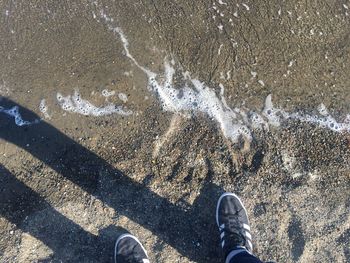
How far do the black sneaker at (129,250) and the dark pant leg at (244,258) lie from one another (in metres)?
0.93

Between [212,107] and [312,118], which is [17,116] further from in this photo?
[312,118]

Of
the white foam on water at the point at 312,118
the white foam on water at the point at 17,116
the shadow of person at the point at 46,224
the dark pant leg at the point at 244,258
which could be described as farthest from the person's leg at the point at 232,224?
the white foam on water at the point at 17,116

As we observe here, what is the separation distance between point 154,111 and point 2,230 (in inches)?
79.5

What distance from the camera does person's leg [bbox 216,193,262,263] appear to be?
178 inches

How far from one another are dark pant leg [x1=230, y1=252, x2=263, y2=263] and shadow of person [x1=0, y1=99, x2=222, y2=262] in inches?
14.8

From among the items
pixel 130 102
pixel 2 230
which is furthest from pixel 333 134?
pixel 2 230

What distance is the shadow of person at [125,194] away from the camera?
4.63 metres

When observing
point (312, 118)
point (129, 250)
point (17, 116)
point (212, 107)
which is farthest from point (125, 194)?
point (312, 118)

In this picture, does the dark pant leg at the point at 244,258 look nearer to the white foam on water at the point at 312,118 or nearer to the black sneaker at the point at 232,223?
the black sneaker at the point at 232,223

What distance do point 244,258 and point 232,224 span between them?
1.42 feet

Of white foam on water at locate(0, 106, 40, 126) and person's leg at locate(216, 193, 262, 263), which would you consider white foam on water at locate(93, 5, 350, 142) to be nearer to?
person's leg at locate(216, 193, 262, 263)

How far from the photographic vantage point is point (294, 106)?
188 inches

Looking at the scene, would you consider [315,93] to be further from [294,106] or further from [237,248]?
[237,248]

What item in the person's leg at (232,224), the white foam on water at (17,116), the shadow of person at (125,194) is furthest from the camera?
the white foam on water at (17,116)
